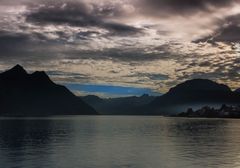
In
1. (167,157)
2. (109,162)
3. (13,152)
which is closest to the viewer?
(109,162)

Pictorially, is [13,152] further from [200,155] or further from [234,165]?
[234,165]

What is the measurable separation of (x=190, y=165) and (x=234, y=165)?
7258 mm

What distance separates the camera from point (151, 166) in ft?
202

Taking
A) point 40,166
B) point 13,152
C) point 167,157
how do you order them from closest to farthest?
point 40,166 → point 167,157 → point 13,152

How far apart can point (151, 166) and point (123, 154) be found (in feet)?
48.1

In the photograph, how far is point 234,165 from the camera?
62.5m

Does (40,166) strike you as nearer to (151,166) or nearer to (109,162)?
(109,162)

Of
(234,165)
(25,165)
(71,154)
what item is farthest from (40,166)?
(234,165)

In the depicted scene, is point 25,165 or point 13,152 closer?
point 25,165

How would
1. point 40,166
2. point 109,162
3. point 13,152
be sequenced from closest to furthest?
point 40,166 → point 109,162 → point 13,152

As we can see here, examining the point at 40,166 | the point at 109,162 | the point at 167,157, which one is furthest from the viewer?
the point at 167,157

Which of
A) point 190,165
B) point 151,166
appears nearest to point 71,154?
point 151,166

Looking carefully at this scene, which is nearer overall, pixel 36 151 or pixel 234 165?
pixel 234 165

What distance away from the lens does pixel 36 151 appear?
80938 mm
